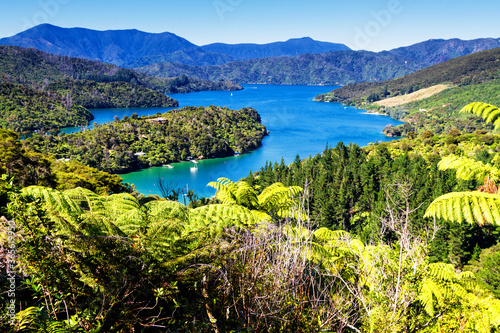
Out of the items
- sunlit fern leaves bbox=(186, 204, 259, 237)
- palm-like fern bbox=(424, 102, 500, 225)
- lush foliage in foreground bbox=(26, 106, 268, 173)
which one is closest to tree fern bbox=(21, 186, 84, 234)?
sunlit fern leaves bbox=(186, 204, 259, 237)

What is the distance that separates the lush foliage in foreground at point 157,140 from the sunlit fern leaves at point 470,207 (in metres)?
50.7

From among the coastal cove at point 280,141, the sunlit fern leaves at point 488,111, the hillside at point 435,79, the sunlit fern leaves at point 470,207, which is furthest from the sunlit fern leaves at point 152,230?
the hillside at point 435,79

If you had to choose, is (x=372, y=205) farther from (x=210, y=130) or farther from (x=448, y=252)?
(x=210, y=130)

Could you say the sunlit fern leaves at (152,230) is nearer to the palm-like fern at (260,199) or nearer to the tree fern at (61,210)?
the tree fern at (61,210)

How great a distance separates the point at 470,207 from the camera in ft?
11.5

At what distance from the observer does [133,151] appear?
55.6 metres

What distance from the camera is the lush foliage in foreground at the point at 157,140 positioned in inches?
1951

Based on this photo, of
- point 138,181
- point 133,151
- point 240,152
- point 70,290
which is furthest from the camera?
point 240,152

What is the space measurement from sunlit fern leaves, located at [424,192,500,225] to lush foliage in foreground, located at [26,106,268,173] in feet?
166

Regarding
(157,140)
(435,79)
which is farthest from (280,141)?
(435,79)

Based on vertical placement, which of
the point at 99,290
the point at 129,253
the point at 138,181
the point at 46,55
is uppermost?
the point at 46,55

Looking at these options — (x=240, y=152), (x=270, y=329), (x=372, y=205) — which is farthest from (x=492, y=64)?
(x=270, y=329)

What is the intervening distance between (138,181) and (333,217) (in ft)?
101

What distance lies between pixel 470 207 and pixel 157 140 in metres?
60.7
